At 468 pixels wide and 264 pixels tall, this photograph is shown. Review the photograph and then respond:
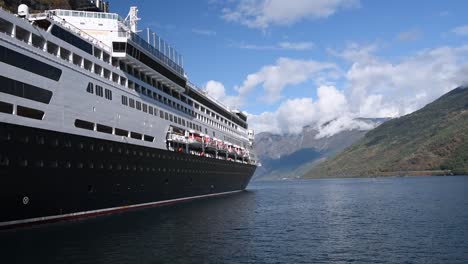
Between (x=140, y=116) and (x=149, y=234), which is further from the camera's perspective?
(x=140, y=116)

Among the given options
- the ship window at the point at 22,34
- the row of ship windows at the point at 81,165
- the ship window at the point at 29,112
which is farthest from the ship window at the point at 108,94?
the ship window at the point at 22,34

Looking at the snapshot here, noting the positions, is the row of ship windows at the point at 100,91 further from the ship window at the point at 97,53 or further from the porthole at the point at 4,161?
the porthole at the point at 4,161

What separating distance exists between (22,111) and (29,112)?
692 millimetres

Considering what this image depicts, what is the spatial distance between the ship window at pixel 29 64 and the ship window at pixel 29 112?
2767 millimetres

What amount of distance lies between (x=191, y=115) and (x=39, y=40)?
3279cm

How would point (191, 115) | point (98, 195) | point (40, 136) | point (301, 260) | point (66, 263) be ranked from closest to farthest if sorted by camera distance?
point (66, 263) → point (301, 260) → point (40, 136) → point (98, 195) → point (191, 115)

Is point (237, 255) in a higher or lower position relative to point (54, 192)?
lower

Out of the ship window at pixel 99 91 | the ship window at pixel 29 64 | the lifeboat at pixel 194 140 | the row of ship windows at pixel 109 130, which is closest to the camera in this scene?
the ship window at pixel 29 64

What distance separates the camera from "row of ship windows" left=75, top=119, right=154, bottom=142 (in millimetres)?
36066

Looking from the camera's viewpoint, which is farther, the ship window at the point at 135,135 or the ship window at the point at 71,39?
the ship window at the point at 135,135

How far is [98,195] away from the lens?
122 feet

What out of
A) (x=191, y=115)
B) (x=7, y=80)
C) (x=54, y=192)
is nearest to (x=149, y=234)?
(x=54, y=192)

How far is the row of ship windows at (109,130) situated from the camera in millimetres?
36066

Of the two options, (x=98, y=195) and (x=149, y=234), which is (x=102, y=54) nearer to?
(x=98, y=195)
